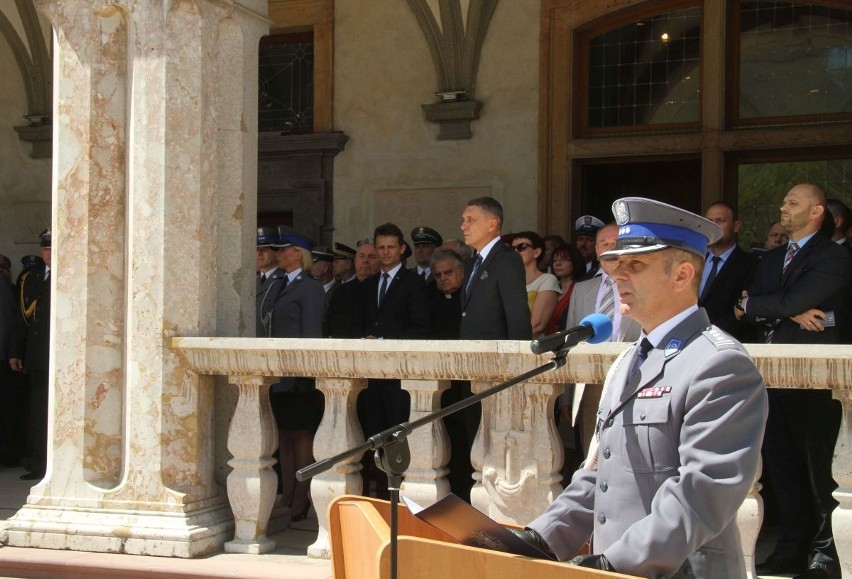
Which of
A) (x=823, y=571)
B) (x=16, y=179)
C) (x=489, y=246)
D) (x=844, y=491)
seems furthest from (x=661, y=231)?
(x=16, y=179)

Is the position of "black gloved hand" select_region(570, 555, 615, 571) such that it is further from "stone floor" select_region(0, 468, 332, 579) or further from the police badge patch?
"stone floor" select_region(0, 468, 332, 579)

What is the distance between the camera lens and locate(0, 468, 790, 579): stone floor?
5750 mm

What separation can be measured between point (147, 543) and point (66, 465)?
0.62m

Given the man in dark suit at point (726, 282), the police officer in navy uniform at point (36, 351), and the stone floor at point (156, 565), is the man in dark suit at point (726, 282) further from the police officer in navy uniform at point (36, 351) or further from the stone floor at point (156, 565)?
the police officer in navy uniform at point (36, 351)

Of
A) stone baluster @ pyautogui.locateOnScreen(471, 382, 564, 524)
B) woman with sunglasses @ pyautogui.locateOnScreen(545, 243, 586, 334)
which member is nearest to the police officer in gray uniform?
stone baluster @ pyautogui.locateOnScreen(471, 382, 564, 524)

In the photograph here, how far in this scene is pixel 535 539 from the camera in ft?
10.8

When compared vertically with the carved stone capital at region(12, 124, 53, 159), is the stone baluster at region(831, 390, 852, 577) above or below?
below

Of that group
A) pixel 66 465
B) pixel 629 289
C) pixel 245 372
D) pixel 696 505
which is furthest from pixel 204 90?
pixel 696 505

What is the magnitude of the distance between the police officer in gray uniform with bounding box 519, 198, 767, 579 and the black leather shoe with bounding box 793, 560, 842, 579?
8.31 ft

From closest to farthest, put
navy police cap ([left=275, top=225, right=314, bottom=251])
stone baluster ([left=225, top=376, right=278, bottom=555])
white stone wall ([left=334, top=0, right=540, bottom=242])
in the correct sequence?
stone baluster ([left=225, top=376, right=278, bottom=555])
navy police cap ([left=275, top=225, right=314, bottom=251])
white stone wall ([left=334, top=0, right=540, bottom=242])

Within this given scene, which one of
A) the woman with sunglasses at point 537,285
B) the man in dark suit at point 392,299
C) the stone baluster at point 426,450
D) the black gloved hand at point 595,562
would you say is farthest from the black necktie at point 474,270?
the black gloved hand at point 595,562

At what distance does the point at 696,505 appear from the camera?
9.37 feet

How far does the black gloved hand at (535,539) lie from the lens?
10.8 feet

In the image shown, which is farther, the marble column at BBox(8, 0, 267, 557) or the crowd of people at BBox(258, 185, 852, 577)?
the marble column at BBox(8, 0, 267, 557)
